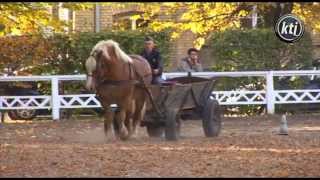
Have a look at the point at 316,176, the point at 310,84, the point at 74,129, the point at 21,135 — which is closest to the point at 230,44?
the point at 310,84

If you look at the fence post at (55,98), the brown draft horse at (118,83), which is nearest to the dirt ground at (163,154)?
the brown draft horse at (118,83)

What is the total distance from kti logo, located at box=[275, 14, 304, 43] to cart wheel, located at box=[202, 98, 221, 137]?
453 centimetres

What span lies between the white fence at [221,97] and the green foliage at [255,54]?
482 mm

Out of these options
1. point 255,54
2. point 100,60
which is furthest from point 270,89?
point 100,60

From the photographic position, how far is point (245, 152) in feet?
35.7

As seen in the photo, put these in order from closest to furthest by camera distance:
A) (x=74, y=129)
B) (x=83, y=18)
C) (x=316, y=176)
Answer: (x=316, y=176)
(x=74, y=129)
(x=83, y=18)

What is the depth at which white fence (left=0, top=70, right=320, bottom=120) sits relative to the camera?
65.5 ft

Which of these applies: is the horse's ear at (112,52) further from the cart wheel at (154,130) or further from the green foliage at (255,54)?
the green foliage at (255,54)

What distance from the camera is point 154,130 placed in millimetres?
14086

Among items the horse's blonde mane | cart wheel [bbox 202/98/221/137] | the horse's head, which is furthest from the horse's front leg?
cart wheel [bbox 202/98/221/137]

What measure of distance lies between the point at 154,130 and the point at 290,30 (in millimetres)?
6651

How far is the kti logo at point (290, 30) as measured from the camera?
18.4 meters

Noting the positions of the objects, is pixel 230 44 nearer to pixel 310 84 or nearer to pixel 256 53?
pixel 256 53

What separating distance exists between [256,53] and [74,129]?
661 centimetres
